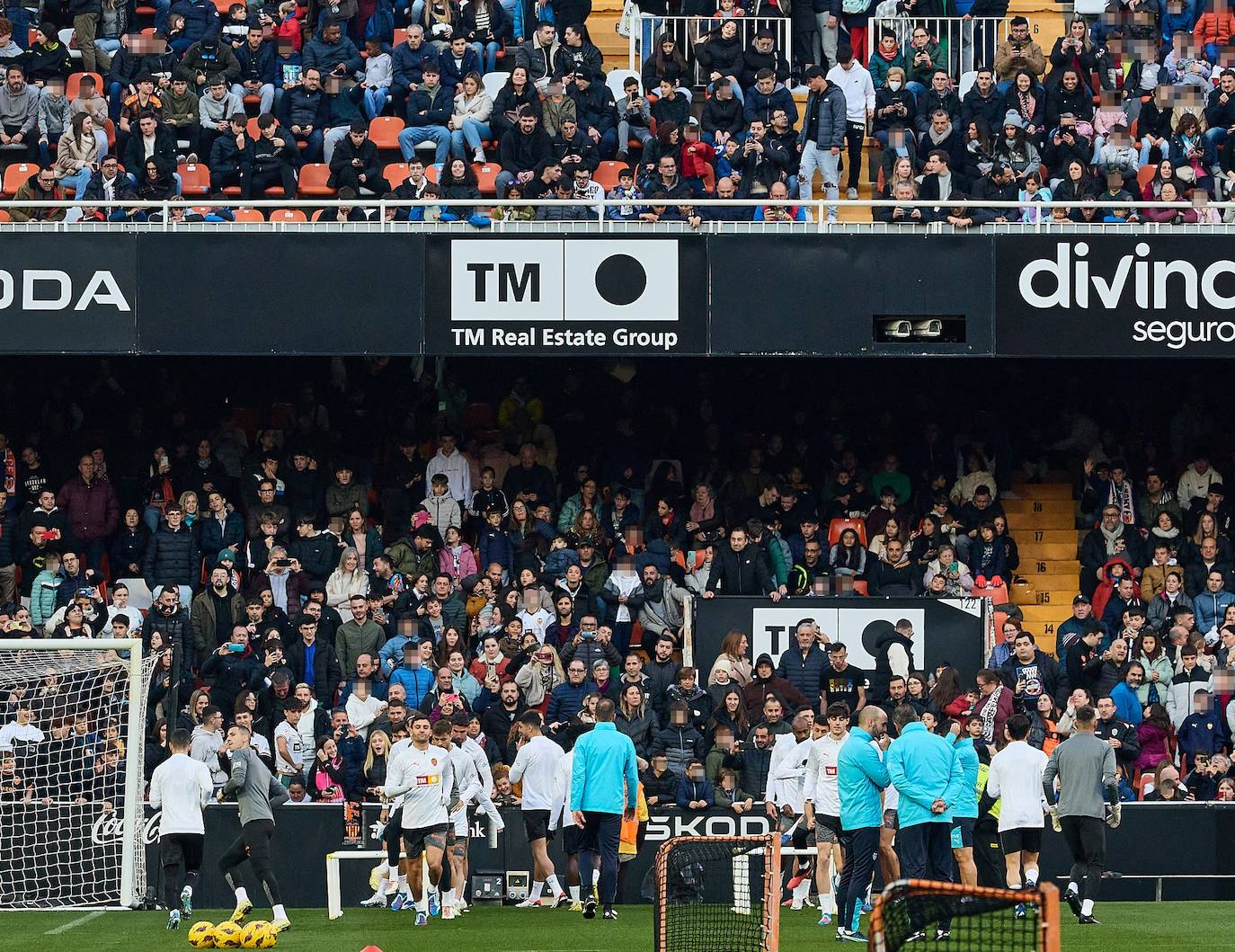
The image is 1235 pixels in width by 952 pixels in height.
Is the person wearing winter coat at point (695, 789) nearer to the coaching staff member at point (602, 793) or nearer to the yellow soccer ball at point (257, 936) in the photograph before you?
the coaching staff member at point (602, 793)

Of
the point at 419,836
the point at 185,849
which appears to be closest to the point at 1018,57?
the point at 419,836

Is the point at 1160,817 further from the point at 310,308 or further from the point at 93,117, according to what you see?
the point at 93,117

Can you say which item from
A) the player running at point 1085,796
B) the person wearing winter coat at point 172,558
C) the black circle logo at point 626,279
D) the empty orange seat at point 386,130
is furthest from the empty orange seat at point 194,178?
the player running at point 1085,796

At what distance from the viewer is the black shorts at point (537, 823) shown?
677 inches

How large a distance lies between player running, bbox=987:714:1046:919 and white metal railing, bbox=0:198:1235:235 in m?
6.76

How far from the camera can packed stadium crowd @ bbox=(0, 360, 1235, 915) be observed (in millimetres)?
18719

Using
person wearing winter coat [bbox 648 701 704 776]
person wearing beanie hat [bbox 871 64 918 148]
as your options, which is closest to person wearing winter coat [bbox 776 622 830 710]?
person wearing winter coat [bbox 648 701 704 776]

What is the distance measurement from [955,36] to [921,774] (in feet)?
41.4

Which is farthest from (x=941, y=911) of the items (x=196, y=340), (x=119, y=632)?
(x=196, y=340)

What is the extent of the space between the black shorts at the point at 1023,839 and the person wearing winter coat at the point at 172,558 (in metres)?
9.20

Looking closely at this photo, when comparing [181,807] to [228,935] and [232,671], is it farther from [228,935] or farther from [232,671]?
[232,671]

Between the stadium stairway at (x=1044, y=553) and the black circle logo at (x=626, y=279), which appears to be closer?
the black circle logo at (x=626, y=279)

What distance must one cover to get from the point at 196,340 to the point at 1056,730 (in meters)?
9.27

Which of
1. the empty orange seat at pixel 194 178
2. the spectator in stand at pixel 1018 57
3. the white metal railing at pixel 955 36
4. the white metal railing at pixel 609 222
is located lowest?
the white metal railing at pixel 609 222
